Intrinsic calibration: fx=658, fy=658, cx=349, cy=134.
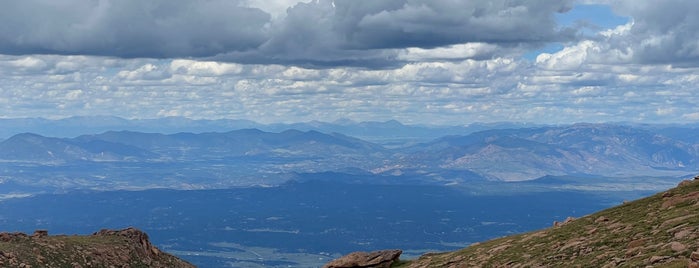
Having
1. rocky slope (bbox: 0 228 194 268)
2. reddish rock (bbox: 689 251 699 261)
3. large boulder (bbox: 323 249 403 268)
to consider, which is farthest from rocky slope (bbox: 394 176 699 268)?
rocky slope (bbox: 0 228 194 268)

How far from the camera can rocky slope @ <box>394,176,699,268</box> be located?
116 feet

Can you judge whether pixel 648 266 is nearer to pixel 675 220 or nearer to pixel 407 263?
pixel 675 220

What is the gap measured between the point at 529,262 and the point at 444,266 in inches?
502

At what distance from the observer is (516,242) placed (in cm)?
5822

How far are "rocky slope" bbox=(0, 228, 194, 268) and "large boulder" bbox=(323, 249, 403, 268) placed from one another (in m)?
26.5

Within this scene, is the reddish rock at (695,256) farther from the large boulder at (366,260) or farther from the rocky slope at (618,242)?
the large boulder at (366,260)

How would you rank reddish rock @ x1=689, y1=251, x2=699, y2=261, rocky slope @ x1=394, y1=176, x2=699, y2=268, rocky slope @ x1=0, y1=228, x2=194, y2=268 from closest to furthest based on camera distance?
reddish rock @ x1=689, y1=251, x2=699, y2=261
rocky slope @ x1=394, y1=176, x2=699, y2=268
rocky slope @ x1=0, y1=228, x2=194, y2=268

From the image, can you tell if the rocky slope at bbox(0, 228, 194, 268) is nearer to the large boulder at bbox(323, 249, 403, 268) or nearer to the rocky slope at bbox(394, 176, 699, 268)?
the large boulder at bbox(323, 249, 403, 268)

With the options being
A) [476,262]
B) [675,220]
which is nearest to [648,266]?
[675,220]

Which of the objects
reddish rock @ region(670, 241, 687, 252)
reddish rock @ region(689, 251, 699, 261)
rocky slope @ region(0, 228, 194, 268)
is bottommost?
reddish rock @ region(689, 251, 699, 261)

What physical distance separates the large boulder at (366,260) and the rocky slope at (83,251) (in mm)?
26476

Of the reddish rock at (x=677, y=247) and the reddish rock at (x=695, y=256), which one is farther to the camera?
the reddish rock at (x=677, y=247)

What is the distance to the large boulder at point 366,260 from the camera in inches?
2692

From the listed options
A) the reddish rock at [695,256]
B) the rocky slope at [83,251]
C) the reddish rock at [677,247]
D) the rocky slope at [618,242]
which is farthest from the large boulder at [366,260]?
the reddish rock at [695,256]
